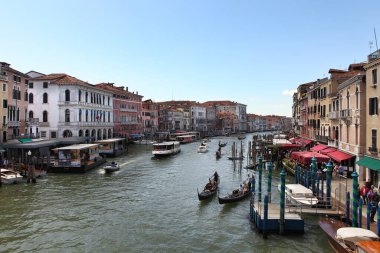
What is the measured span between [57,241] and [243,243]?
28.8 ft

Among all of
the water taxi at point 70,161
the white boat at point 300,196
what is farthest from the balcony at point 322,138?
the water taxi at point 70,161

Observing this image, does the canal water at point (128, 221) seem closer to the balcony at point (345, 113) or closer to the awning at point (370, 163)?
the awning at point (370, 163)

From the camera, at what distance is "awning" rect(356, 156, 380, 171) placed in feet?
63.8

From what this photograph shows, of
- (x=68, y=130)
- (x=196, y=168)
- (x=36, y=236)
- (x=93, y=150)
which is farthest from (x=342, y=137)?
(x=68, y=130)

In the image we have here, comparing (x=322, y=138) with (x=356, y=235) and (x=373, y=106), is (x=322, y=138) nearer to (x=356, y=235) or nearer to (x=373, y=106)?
(x=373, y=106)

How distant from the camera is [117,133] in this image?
66.6 metres

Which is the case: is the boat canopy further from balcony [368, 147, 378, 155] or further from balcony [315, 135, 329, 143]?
balcony [315, 135, 329, 143]

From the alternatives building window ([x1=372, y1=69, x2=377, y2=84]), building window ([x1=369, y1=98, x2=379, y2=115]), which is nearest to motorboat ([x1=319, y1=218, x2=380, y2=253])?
building window ([x1=369, y1=98, x2=379, y2=115])

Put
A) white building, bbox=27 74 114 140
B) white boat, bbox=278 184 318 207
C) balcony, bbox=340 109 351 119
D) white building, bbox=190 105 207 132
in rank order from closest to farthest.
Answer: white boat, bbox=278 184 318 207 → balcony, bbox=340 109 351 119 → white building, bbox=27 74 114 140 → white building, bbox=190 105 207 132

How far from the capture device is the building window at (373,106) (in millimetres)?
20672

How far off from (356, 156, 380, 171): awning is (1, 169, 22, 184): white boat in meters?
26.4

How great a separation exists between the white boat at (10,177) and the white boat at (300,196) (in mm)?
21422

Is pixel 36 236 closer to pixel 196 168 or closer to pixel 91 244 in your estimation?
pixel 91 244

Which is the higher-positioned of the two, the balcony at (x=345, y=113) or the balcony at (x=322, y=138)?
the balcony at (x=345, y=113)
